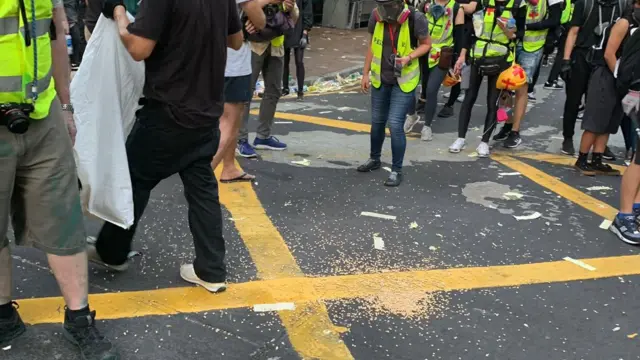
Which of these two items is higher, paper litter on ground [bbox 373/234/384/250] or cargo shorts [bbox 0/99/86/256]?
cargo shorts [bbox 0/99/86/256]

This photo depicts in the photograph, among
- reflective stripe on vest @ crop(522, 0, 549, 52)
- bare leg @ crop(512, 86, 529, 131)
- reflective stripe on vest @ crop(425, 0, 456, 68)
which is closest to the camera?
bare leg @ crop(512, 86, 529, 131)

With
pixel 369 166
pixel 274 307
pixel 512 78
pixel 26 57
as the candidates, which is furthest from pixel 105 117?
pixel 512 78

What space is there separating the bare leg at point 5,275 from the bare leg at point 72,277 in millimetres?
289

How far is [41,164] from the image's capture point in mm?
2611

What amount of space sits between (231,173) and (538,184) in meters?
2.86

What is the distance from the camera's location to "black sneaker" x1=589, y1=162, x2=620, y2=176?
6215mm

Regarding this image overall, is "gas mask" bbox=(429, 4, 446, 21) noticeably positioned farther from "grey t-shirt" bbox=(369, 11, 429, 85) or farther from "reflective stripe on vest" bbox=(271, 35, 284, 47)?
"reflective stripe on vest" bbox=(271, 35, 284, 47)

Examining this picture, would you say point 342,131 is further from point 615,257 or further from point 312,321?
point 312,321

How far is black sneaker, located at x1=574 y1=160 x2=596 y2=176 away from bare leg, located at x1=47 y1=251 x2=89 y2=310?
16.6 feet

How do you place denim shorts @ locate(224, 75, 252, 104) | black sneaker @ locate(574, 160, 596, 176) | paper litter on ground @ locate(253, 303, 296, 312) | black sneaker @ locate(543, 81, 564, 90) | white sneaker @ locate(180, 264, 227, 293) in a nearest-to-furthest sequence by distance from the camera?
1. paper litter on ground @ locate(253, 303, 296, 312)
2. white sneaker @ locate(180, 264, 227, 293)
3. denim shorts @ locate(224, 75, 252, 104)
4. black sneaker @ locate(574, 160, 596, 176)
5. black sneaker @ locate(543, 81, 564, 90)

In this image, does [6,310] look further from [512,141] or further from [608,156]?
[608,156]

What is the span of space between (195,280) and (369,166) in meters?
2.74

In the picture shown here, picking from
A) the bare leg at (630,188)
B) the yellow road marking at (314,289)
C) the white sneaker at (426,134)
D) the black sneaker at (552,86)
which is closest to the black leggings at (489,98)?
the white sneaker at (426,134)

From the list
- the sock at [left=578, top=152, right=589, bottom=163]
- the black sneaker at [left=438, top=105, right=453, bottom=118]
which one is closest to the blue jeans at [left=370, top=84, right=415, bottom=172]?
the sock at [left=578, top=152, right=589, bottom=163]
